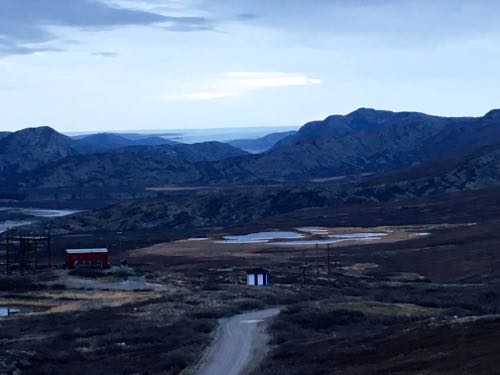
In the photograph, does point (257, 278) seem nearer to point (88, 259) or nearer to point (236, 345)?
point (88, 259)

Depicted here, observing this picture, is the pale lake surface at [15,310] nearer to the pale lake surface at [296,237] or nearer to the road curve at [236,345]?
the road curve at [236,345]

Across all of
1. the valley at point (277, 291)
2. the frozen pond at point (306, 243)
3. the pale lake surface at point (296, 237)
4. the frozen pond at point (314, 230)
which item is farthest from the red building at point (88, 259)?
the frozen pond at point (314, 230)

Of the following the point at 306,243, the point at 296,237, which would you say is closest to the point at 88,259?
the point at 306,243

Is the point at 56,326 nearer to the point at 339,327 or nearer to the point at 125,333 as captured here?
the point at 125,333

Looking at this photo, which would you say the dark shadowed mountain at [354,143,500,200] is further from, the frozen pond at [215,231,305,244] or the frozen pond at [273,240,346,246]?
the frozen pond at [273,240,346,246]

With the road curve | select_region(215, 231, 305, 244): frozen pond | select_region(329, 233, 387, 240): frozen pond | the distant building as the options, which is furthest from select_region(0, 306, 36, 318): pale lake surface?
select_region(329, 233, 387, 240): frozen pond

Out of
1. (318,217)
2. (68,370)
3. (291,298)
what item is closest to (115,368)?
(68,370)

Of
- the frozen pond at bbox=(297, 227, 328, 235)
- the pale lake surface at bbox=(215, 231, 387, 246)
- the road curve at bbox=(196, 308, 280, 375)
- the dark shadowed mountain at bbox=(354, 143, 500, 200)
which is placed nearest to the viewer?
the road curve at bbox=(196, 308, 280, 375)
